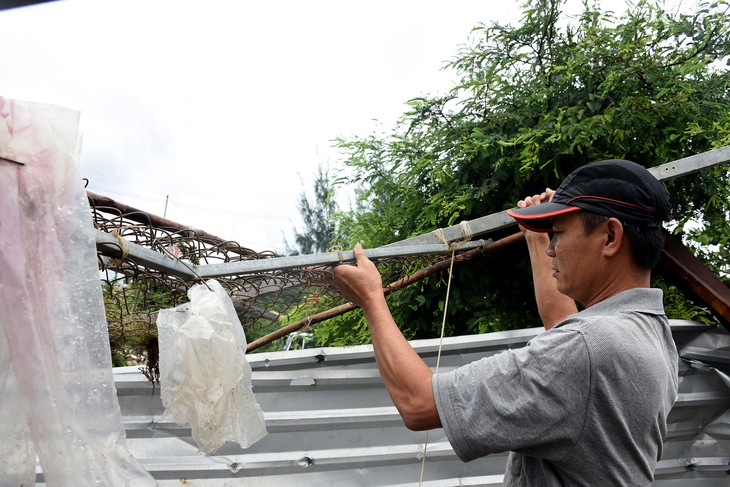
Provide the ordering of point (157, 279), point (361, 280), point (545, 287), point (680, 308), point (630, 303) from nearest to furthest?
point (630, 303) → point (361, 280) → point (157, 279) → point (545, 287) → point (680, 308)

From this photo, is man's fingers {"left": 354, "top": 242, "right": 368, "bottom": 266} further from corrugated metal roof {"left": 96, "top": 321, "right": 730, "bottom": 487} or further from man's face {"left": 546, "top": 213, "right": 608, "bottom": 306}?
corrugated metal roof {"left": 96, "top": 321, "right": 730, "bottom": 487}

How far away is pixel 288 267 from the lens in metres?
1.65

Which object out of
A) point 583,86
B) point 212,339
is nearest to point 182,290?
point 212,339

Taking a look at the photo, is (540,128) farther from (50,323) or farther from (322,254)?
(50,323)

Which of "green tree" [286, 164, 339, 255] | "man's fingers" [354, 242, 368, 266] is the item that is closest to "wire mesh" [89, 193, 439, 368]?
"man's fingers" [354, 242, 368, 266]

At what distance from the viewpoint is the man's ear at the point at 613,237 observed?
1468 millimetres

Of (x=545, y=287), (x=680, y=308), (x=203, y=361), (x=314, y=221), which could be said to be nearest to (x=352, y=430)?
(x=545, y=287)

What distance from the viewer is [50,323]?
1.26 metres

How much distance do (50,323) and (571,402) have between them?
112 centimetres

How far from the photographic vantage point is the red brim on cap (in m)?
1.53

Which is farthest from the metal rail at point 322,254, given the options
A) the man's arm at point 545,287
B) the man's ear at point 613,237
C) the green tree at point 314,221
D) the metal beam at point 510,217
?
the green tree at point 314,221

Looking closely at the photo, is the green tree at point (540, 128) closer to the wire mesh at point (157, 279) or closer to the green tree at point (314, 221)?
the wire mesh at point (157, 279)

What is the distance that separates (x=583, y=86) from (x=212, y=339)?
246cm

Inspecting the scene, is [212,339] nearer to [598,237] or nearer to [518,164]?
[598,237]
